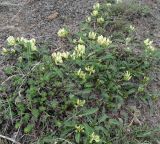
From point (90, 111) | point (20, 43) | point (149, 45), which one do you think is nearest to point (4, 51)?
point (20, 43)

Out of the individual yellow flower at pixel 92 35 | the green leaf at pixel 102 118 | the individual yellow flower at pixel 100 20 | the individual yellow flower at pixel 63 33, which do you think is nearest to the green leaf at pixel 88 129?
Result: the green leaf at pixel 102 118

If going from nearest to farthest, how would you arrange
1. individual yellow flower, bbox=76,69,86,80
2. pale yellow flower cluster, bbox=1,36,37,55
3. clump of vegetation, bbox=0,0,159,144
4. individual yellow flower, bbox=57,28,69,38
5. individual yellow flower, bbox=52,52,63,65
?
clump of vegetation, bbox=0,0,159,144, individual yellow flower, bbox=76,69,86,80, individual yellow flower, bbox=52,52,63,65, pale yellow flower cluster, bbox=1,36,37,55, individual yellow flower, bbox=57,28,69,38

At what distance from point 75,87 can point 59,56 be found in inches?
14.2

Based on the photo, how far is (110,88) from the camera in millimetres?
3498

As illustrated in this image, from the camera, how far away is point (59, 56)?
140 inches

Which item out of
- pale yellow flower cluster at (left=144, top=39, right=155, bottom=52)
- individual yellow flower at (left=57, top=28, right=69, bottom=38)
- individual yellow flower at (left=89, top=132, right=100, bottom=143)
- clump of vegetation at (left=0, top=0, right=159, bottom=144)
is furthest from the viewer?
individual yellow flower at (left=57, top=28, right=69, bottom=38)

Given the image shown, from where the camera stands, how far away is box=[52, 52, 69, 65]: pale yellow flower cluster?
3555mm

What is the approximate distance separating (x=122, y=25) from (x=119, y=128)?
1.43 meters

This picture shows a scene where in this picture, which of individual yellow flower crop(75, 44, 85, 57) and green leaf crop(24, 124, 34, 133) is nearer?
green leaf crop(24, 124, 34, 133)

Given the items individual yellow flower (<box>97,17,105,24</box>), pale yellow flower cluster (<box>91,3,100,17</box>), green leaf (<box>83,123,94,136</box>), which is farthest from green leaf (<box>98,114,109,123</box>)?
pale yellow flower cluster (<box>91,3,100,17</box>)

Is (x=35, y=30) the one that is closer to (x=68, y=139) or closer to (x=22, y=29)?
(x=22, y=29)

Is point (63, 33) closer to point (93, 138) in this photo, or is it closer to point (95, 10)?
point (95, 10)

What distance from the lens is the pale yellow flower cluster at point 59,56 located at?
3.55m

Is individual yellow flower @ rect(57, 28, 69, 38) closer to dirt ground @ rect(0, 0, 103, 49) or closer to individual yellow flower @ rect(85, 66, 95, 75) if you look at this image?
dirt ground @ rect(0, 0, 103, 49)
